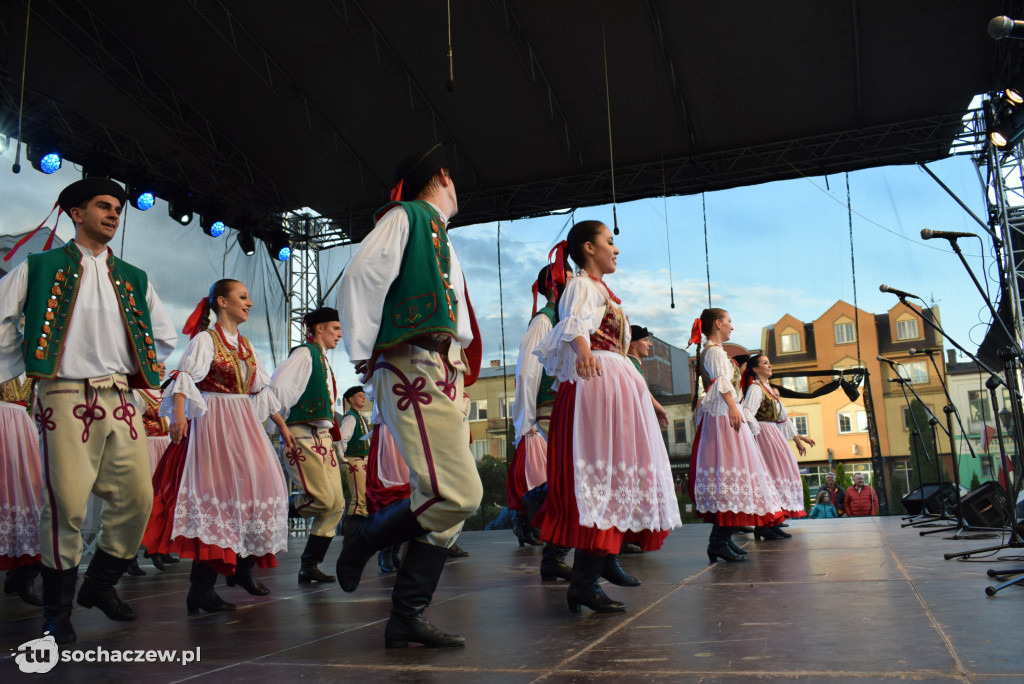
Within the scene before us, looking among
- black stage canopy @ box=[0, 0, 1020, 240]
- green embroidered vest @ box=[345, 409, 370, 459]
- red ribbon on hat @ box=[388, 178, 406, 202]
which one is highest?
black stage canopy @ box=[0, 0, 1020, 240]

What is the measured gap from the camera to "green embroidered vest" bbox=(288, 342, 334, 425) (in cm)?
470

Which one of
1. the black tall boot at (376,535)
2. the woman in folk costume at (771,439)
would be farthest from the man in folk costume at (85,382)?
the woman in folk costume at (771,439)

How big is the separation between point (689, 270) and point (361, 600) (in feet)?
30.5

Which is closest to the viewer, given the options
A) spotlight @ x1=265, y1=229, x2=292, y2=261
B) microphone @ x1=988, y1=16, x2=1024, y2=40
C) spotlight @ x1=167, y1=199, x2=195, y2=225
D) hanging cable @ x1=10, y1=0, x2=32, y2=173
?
microphone @ x1=988, y1=16, x2=1024, y2=40

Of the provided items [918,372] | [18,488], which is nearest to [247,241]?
[18,488]

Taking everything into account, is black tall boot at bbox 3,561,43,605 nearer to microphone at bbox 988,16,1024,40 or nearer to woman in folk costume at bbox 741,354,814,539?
microphone at bbox 988,16,1024,40

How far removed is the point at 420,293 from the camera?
2.35 meters

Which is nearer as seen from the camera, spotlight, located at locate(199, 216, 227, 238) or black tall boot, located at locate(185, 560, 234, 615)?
black tall boot, located at locate(185, 560, 234, 615)

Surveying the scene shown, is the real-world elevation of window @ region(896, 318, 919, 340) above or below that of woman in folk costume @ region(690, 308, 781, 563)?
above

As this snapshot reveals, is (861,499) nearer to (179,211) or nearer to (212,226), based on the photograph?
(212,226)

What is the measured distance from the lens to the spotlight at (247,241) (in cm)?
1084

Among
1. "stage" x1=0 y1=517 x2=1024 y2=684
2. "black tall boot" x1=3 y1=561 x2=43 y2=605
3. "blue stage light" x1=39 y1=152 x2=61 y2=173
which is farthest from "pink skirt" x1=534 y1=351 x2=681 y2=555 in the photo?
"blue stage light" x1=39 y1=152 x2=61 y2=173

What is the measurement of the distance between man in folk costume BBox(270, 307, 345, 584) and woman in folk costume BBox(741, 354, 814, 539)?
10.7 ft

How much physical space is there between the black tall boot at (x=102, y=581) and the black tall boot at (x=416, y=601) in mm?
1255
